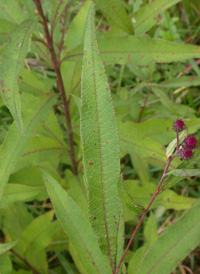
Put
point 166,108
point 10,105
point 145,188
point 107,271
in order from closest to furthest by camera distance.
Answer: point 10,105
point 107,271
point 145,188
point 166,108

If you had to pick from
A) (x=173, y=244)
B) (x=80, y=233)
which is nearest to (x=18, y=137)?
(x=80, y=233)

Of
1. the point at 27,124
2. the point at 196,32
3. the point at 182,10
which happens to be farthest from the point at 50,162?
the point at 182,10

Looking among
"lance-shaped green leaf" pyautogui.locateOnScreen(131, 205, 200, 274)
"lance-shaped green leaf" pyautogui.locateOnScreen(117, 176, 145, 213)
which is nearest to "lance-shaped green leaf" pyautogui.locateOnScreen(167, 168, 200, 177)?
"lance-shaped green leaf" pyautogui.locateOnScreen(117, 176, 145, 213)

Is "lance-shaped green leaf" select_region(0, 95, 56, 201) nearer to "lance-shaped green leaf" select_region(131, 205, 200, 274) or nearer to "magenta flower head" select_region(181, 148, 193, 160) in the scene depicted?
"lance-shaped green leaf" select_region(131, 205, 200, 274)

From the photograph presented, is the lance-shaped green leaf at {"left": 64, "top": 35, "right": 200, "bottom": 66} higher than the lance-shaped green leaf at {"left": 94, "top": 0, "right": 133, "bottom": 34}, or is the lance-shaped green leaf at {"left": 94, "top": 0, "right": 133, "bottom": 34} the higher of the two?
the lance-shaped green leaf at {"left": 94, "top": 0, "right": 133, "bottom": 34}

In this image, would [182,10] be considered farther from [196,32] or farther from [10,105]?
[10,105]

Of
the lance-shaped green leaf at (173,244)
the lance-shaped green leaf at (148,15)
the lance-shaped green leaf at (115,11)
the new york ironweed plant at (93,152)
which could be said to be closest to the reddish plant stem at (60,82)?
the new york ironweed plant at (93,152)
